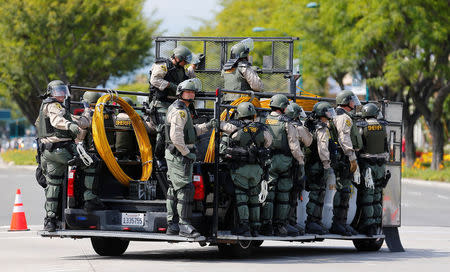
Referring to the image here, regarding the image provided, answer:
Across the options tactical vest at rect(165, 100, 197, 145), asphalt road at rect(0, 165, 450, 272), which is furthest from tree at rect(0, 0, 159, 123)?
tactical vest at rect(165, 100, 197, 145)

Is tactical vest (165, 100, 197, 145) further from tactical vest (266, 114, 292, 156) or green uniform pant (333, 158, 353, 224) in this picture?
green uniform pant (333, 158, 353, 224)

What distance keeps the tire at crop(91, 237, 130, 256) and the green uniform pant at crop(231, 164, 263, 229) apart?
194cm

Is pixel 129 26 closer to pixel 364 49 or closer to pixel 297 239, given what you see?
pixel 364 49

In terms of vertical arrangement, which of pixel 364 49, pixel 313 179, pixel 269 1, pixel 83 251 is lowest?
pixel 83 251

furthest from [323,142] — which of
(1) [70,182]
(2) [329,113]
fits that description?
(1) [70,182]

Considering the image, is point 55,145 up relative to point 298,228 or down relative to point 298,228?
up

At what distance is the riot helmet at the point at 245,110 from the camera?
12016mm

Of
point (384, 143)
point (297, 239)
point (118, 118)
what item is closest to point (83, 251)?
point (118, 118)

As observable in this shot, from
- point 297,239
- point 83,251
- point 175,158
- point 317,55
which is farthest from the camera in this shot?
point 317,55

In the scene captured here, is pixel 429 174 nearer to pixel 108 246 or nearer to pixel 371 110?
pixel 371 110

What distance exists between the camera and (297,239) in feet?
41.1

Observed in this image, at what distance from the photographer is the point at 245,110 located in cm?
1201

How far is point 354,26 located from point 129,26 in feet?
50.4

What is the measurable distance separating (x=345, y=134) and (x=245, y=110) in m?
1.96
